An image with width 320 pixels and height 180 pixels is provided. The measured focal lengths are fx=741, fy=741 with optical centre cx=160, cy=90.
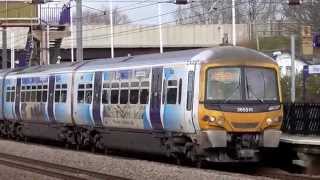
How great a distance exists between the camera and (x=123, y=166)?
1869 centimetres

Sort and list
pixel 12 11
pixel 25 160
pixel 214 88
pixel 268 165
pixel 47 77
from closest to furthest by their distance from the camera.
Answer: pixel 214 88, pixel 268 165, pixel 25 160, pixel 47 77, pixel 12 11

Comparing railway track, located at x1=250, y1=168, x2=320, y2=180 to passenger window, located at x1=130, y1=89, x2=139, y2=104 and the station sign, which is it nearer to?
passenger window, located at x1=130, y1=89, x2=139, y2=104

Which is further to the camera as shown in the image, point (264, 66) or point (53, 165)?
point (53, 165)

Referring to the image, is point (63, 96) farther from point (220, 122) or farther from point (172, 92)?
point (220, 122)

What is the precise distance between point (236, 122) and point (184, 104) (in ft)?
4.54

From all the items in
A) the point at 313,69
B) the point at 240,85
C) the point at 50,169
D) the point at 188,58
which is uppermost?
the point at 188,58

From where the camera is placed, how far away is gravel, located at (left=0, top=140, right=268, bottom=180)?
16109 mm

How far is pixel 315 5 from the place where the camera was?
54.0 meters

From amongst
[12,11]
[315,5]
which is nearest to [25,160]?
[12,11]

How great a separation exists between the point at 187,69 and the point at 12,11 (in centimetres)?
3226

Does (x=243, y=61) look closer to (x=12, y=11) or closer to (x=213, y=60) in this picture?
(x=213, y=60)

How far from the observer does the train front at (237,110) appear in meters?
17.4

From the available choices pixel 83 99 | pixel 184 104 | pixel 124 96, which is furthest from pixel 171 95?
pixel 83 99

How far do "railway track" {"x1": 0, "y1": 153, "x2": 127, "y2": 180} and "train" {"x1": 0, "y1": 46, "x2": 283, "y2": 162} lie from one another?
2430 millimetres
